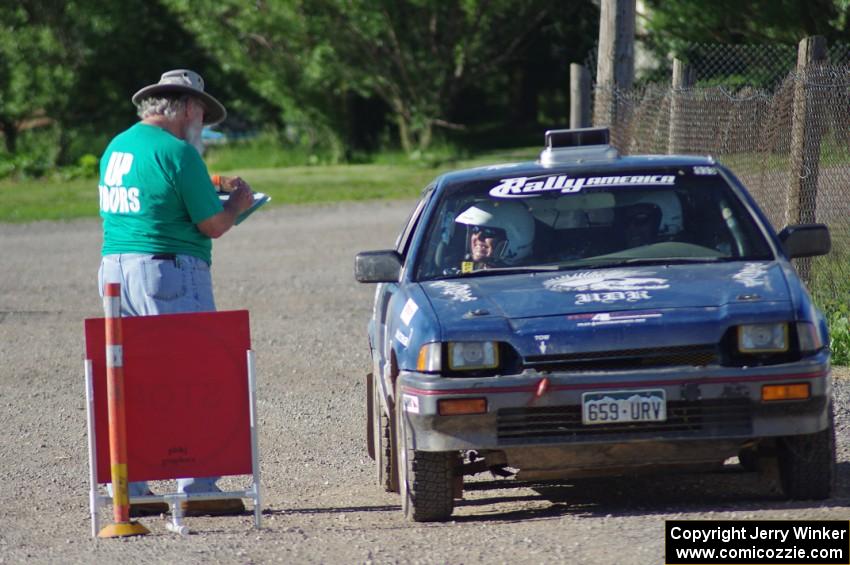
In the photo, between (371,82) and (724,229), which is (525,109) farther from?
(724,229)

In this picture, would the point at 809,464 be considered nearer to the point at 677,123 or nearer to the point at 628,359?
the point at 628,359

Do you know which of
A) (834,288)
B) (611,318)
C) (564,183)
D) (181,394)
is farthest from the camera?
(834,288)

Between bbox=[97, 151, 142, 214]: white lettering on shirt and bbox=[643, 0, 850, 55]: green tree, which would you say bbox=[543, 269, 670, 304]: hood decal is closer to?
bbox=[97, 151, 142, 214]: white lettering on shirt

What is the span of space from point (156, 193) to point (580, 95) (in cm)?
785

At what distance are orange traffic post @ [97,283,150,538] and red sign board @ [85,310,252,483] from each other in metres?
0.09

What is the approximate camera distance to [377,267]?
661 centimetres

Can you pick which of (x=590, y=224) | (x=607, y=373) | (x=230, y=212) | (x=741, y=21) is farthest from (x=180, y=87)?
(x=741, y=21)

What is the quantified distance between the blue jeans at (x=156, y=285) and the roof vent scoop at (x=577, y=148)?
1.84m

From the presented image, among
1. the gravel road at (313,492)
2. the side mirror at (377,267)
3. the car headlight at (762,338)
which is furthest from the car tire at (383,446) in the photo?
the car headlight at (762,338)

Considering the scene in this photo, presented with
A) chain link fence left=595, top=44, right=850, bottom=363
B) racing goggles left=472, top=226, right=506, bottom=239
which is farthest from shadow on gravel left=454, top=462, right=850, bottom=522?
chain link fence left=595, top=44, right=850, bottom=363

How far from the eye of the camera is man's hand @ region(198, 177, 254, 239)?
6.41 meters

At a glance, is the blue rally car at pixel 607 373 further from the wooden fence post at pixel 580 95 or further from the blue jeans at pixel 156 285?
the wooden fence post at pixel 580 95

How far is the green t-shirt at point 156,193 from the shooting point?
6344 millimetres

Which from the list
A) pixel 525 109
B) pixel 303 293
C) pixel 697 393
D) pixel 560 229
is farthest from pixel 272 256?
pixel 525 109
